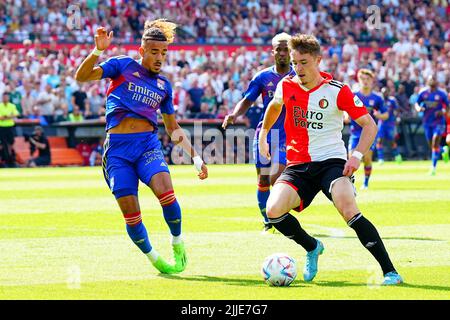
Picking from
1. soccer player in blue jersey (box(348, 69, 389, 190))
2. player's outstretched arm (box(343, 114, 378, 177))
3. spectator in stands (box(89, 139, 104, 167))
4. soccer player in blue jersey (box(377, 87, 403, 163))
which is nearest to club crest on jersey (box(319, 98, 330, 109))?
player's outstretched arm (box(343, 114, 378, 177))

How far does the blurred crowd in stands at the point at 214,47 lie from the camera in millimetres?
31000

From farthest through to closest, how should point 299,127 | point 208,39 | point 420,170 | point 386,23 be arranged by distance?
1. point 386,23
2. point 208,39
3. point 420,170
4. point 299,127

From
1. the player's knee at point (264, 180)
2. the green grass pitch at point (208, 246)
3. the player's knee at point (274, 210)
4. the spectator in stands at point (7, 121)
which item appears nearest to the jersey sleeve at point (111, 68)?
the green grass pitch at point (208, 246)

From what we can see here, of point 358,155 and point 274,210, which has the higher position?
point 358,155

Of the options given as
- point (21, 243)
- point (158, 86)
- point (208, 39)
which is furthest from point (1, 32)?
point (158, 86)

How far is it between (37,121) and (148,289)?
2255 cm

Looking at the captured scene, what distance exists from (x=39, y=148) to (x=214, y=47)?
782 centimetres

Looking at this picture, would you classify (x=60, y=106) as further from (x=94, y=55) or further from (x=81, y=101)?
(x=94, y=55)

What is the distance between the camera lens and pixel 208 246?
12.1m

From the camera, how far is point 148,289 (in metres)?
8.73

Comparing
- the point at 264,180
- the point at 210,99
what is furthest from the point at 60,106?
the point at 264,180

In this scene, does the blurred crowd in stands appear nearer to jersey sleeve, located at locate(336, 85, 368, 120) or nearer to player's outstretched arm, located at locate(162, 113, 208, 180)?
player's outstretched arm, located at locate(162, 113, 208, 180)

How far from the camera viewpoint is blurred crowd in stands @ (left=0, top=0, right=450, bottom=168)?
31000 millimetres
